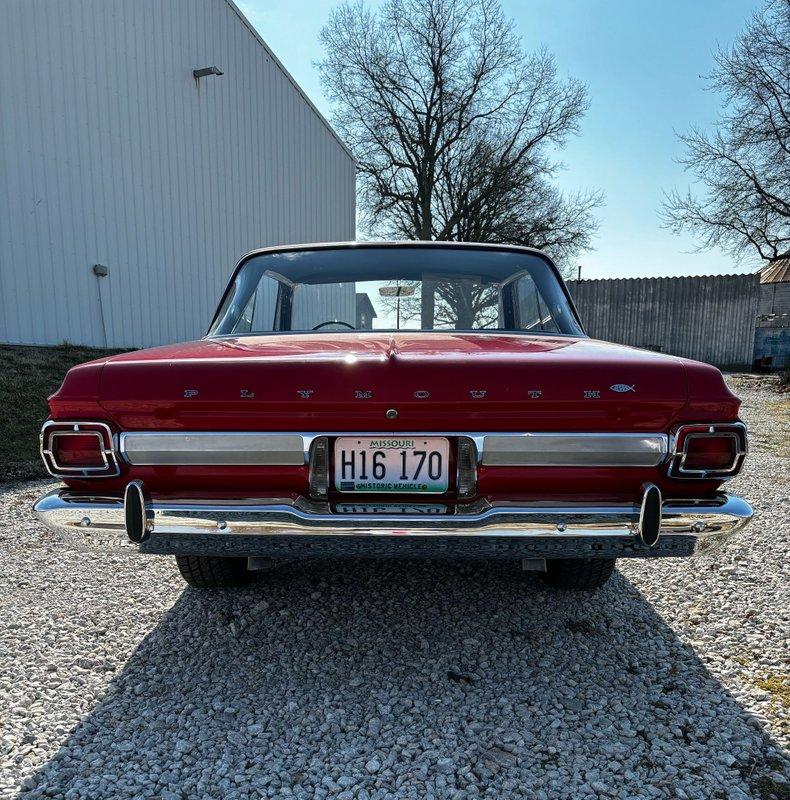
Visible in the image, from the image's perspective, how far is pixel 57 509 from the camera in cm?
180

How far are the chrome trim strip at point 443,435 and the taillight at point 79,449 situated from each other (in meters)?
0.07

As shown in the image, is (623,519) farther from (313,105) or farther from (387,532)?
(313,105)

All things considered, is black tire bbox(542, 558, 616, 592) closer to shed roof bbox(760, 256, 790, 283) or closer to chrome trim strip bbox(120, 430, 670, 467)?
chrome trim strip bbox(120, 430, 670, 467)

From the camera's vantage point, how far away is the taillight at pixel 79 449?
5.88 ft

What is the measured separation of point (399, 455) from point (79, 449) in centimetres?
104

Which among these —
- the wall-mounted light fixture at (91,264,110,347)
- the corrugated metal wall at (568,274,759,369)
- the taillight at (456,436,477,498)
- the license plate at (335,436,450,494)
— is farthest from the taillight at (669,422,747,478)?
the corrugated metal wall at (568,274,759,369)

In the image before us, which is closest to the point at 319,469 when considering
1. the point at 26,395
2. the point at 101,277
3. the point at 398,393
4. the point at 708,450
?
the point at 398,393

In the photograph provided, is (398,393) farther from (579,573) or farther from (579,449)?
(579,573)

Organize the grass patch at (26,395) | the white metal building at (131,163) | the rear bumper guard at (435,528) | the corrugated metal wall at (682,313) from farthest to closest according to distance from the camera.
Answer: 1. the corrugated metal wall at (682,313)
2. the white metal building at (131,163)
3. the grass patch at (26,395)
4. the rear bumper guard at (435,528)

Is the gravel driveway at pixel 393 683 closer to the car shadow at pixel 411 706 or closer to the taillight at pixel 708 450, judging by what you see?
the car shadow at pixel 411 706

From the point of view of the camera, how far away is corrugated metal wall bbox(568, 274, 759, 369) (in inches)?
666

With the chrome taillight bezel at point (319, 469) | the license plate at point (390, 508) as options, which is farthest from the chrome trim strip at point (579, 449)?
the chrome taillight bezel at point (319, 469)

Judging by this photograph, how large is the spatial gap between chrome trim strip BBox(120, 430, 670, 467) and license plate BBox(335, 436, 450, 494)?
3 cm

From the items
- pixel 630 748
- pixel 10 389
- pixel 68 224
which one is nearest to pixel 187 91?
pixel 68 224
